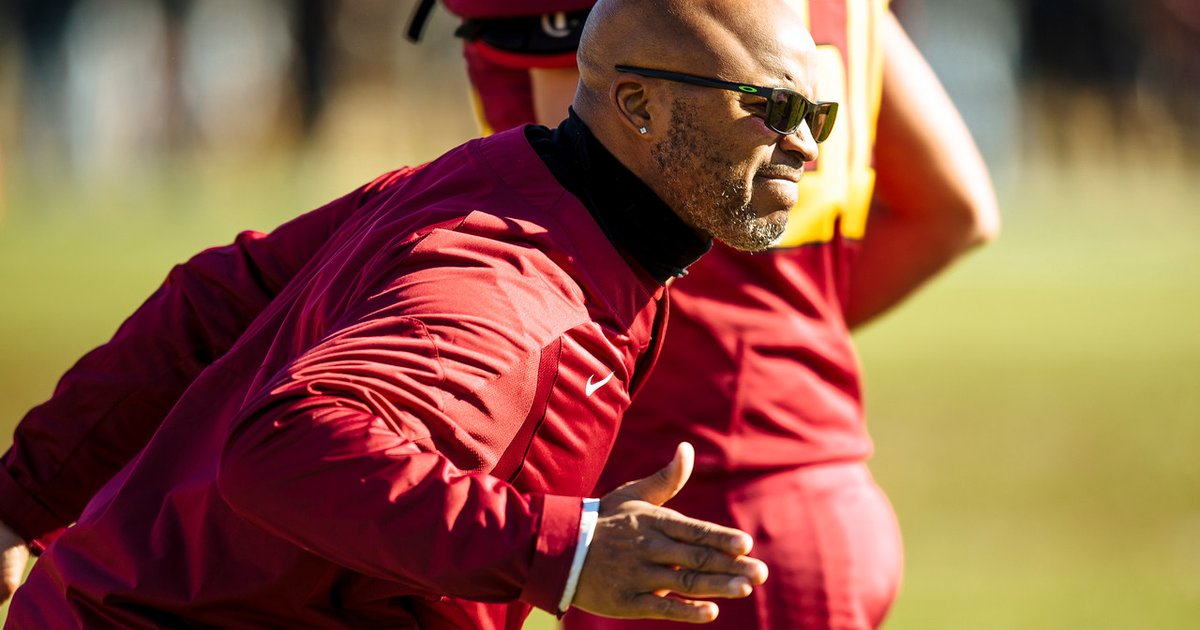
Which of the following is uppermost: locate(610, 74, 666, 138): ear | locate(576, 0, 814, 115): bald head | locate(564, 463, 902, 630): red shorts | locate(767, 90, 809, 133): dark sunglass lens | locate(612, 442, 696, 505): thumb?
locate(576, 0, 814, 115): bald head

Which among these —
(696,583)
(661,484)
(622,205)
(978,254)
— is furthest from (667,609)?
(978,254)

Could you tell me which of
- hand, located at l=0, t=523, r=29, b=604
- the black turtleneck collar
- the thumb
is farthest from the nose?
hand, located at l=0, t=523, r=29, b=604

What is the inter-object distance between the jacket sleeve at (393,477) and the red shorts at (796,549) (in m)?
1.26

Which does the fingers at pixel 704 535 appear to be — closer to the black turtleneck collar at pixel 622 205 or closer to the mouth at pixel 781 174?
the black turtleneck collar at pixel 622 205

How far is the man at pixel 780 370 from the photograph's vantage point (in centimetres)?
304

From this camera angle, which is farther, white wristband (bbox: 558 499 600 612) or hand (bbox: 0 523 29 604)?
hand (bbox: 0 523 29 604)

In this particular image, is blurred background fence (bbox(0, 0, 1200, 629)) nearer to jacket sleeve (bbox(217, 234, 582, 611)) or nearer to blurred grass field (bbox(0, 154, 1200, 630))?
blurred grass field (bbox(0, 154, 1200, 630))

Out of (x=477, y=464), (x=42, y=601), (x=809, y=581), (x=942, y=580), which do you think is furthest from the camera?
(x=942, y=580)

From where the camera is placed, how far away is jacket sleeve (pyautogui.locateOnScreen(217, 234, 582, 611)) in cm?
175

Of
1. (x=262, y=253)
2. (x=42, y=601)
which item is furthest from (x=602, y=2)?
(x=42, y=601)

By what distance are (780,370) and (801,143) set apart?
0.89m

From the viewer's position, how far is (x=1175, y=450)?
895 centimetres

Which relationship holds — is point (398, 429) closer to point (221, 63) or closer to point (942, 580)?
point (942, 580)

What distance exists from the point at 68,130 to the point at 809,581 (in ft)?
65.4
